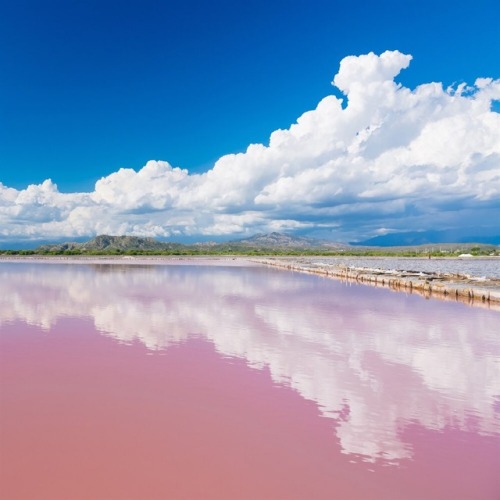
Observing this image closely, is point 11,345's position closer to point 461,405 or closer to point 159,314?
point 159,314

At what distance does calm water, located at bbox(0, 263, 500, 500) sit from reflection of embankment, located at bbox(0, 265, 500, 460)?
57mm

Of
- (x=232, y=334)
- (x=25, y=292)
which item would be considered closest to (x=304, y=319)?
(x=232, y=334)

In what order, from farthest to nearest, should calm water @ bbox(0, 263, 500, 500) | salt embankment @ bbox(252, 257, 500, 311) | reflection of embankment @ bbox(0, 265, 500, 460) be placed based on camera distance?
1. salt embankment @ bbox(252, 257, 500, 311)
2. reflection of embankment @ bbox(0, 265, 500, 460)
3. calm water @ bbox(0, 263, 500, 500)

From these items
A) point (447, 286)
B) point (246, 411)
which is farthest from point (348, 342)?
point (447, 286)

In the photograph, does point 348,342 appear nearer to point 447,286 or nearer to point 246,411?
point 246,411

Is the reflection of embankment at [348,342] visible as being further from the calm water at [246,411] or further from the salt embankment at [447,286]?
the salt embankment at [447,286]

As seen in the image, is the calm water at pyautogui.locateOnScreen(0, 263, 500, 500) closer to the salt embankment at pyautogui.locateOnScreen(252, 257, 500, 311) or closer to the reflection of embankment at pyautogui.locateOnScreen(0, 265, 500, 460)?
the reflection of embankment at pyautogui.locateOnScreen(0, 265, 500, 460)

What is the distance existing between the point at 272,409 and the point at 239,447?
57.9 inches

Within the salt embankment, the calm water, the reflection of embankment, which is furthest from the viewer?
the salt embankment

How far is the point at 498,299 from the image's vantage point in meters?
24.0

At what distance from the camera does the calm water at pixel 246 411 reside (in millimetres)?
5297

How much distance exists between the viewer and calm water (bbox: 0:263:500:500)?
17.4 ft

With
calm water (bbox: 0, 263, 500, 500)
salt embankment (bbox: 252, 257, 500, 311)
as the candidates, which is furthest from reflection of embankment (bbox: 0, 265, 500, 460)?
salt embankment (bbox: 252, 257, 500, 311)

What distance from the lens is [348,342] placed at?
12883mm
